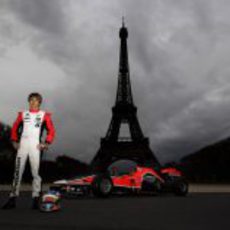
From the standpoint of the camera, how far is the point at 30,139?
199 inches

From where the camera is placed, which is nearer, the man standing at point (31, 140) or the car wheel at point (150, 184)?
the man standing at point (31, 140)

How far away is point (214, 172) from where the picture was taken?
33719 millimetres

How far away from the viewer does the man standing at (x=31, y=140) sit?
500 cm

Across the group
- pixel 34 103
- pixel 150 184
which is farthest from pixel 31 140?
pixel 150 184

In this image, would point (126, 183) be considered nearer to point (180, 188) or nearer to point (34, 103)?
point (180, 188)

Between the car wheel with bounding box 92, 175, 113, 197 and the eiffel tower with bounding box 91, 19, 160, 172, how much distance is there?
30.8 metres

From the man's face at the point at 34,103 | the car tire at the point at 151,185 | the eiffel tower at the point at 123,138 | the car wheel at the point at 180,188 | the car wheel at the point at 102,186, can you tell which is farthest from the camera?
the eiffel tower at the point at 123,138

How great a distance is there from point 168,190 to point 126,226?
6.63 m

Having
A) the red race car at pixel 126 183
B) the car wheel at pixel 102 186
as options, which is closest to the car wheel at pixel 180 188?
the red race car at pixel 126 183

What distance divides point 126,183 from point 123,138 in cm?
3434

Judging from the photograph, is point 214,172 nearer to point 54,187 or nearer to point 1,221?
point 54,187

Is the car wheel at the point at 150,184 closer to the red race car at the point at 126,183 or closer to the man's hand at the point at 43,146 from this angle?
the red race car at the point at 126,183

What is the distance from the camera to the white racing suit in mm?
→ 4996

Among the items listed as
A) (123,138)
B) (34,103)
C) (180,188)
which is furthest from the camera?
(123,138)
